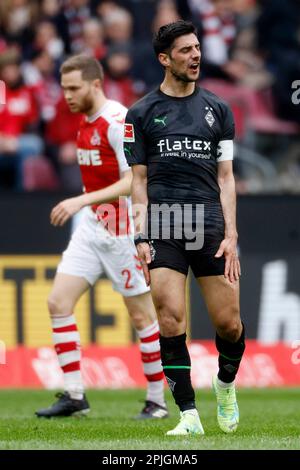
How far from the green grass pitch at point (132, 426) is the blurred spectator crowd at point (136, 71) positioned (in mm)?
3747

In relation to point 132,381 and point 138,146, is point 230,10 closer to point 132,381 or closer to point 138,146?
point 132,381

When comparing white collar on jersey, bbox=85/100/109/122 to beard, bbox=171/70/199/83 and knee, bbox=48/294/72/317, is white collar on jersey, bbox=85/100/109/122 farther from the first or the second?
beard, bbox=171/70/199/83

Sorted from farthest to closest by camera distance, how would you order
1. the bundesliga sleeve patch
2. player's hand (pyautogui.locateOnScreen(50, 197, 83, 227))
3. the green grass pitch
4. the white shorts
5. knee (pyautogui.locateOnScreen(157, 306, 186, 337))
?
the white shorts, player's hand (pyautogui.locateOnScreen(50, 197, 83, 227)), the bundesliga sleeve patch, knee (pyautogui.locateOnScreen(157, 306, 186, 337)), the green grass pitch

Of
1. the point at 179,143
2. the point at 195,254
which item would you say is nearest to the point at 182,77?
the point at 179,143

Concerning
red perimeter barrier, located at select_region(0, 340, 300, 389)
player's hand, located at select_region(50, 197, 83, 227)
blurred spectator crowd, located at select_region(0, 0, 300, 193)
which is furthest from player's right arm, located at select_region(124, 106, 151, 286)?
blurred spectator crowd, located at select_region(0, 0, 300, 193)

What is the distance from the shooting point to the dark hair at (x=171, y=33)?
751cm

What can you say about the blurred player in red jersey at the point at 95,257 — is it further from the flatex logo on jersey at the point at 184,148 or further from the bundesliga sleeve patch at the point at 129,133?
the flatex logo on jersey at the point at 184,148

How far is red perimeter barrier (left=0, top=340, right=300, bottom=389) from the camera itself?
13391mm

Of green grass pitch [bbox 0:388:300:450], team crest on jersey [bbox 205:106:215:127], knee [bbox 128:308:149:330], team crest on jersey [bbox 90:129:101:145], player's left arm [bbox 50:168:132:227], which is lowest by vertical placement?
green grass pitch [bbox 0:388:300:450]

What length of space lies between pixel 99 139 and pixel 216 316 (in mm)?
2470

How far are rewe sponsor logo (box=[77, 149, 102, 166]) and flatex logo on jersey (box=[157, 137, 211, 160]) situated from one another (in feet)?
6.36

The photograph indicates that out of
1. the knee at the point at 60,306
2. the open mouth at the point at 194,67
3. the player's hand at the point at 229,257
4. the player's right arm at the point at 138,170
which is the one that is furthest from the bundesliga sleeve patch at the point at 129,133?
the knee at the point at 60,306

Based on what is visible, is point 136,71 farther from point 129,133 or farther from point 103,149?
point 129,133

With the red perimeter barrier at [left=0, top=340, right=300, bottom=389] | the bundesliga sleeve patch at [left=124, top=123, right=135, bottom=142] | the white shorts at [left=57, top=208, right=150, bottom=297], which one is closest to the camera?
the bundesliga sleeve patch at [left=124, top=123, right=135, bottom=142]
